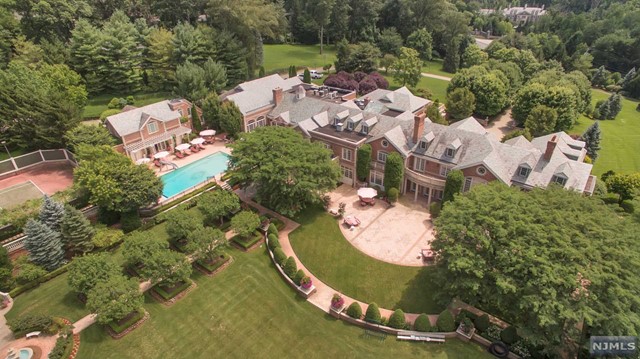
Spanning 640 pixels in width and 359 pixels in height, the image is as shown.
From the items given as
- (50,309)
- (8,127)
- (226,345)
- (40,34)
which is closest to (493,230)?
(226,345)

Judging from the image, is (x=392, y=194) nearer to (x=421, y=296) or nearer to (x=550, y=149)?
(x=421, y=296)

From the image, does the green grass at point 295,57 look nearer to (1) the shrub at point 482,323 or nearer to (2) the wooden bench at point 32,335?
(2) the wooden bench at point 32,335

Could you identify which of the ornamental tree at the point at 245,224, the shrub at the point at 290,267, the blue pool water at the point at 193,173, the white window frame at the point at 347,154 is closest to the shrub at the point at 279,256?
the shrub at the point at 290,267

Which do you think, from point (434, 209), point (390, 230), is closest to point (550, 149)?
point (434, 209)

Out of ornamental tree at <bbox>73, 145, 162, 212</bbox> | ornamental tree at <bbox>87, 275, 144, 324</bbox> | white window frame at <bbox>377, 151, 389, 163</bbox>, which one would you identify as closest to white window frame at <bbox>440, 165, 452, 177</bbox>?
white window frame at <bbox>377, 151, 389, 163</bbox>

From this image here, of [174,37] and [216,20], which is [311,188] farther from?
[216,20]

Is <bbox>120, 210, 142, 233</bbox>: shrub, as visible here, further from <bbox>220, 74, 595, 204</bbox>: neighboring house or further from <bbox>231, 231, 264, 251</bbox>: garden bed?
<bbox>220, 74, 595, 204</bbox>: neighboring house

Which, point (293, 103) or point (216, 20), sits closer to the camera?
point (293, 103)
